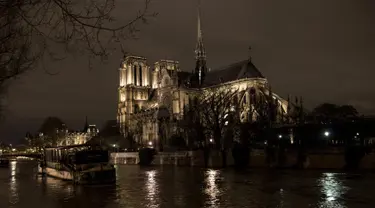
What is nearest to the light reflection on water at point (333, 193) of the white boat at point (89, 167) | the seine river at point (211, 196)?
the seine river at point (211, 196)

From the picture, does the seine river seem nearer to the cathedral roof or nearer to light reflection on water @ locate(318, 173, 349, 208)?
light reflection on water @ locate(318, 173, 349, 208)

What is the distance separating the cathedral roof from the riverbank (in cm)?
3919

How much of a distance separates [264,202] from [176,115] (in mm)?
94287

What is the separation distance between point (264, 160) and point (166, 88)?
74.4 m

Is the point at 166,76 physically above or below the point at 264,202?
above

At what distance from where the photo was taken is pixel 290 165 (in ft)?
167

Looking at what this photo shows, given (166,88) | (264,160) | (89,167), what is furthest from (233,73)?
(89,167)

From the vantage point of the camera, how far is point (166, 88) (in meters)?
126

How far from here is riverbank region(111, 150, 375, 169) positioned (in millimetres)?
46594

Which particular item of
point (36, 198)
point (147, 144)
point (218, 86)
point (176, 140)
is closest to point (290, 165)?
point (36, 198)

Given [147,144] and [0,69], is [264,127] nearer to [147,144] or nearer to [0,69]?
[147,144]

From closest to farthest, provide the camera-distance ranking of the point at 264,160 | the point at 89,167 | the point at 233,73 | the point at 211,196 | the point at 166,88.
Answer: the point at 211,196 → the point at 89,167 → the point at 264,160 → the point at 233,73 → the point at 166,88

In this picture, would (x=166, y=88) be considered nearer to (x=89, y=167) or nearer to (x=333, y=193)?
(x=89, y=167)

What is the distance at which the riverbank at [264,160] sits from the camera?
153 feet
